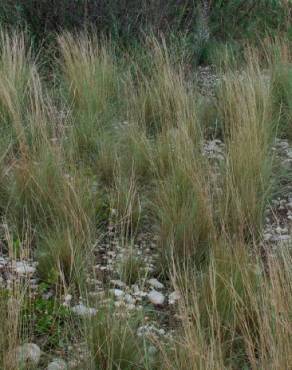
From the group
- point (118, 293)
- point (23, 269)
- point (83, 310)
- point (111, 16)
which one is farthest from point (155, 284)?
→ point (111, 16)

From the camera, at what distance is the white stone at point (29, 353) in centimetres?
218

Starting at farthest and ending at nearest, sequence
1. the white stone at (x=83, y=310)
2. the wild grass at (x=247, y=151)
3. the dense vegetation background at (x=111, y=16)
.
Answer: the dense vegetation background at (x=111, y=16)
the wild grass at (x=247, y=151)
the white stone at (x=83, y=310)

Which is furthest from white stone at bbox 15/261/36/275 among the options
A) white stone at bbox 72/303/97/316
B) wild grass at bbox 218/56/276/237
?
wild grass at bbox 218/56/276/237

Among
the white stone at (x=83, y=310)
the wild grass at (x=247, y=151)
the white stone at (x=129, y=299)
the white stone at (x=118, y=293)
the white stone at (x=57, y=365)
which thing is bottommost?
the white stone at (x=57, y=365)

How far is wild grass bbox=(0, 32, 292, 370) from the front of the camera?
88.6 inches

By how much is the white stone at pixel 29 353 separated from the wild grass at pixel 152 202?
0.06 metres

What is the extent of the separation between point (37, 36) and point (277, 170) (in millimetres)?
2993

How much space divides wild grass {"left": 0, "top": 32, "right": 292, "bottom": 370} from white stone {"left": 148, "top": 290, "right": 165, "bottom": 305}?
92 millimetres

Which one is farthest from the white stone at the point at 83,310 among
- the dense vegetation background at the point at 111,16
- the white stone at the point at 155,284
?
the dense vegetation background at the point at 111,16

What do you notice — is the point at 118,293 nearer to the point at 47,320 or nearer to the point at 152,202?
the point at 47,320

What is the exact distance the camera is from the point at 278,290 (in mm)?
2180

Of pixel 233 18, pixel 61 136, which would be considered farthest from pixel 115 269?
pixel 233 18

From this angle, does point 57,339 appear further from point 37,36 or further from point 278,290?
point 37,36

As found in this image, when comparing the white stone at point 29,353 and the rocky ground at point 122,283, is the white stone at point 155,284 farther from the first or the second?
the white stone at point 29,353
